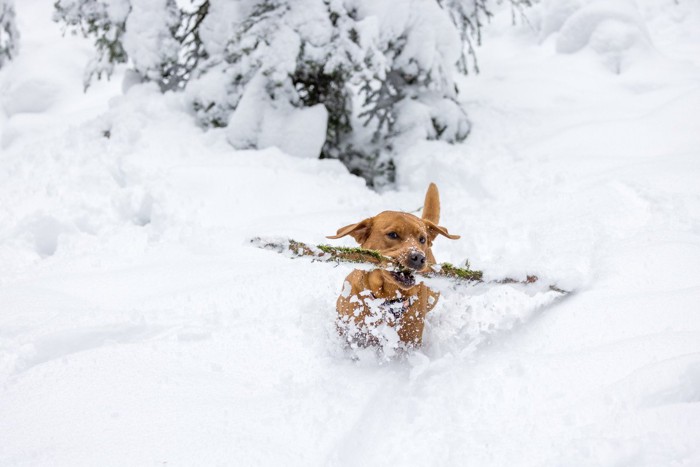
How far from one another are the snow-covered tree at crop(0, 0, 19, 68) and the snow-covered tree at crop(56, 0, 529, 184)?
9374 millimetres

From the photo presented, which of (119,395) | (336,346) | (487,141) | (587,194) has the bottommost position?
(487,141)

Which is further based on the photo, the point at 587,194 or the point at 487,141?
the point at 487,141

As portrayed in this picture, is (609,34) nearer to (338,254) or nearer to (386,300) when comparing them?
(386,300)

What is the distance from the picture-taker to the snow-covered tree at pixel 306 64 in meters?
5.69

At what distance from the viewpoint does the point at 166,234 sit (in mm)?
4445

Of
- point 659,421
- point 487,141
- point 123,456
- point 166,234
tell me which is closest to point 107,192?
point 166,234

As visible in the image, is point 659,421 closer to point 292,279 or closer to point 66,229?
point 292,279

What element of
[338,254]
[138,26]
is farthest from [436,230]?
[138,26]

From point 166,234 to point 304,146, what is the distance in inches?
86.1

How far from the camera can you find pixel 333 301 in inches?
132

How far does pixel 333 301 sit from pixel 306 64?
356 cm

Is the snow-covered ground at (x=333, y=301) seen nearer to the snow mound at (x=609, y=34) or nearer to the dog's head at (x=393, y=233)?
the dog's head at (x=393, y=233)

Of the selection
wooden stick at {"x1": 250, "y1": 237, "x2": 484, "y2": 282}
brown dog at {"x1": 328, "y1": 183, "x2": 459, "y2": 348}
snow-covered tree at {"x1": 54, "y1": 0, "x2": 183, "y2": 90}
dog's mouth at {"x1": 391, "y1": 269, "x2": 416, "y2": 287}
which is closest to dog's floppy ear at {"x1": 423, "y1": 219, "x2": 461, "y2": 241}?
brown dog at {"x1": 328, "y1": 183, "x2": 459, "y2": 348}

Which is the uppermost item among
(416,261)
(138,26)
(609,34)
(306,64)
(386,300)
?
(138,26)
